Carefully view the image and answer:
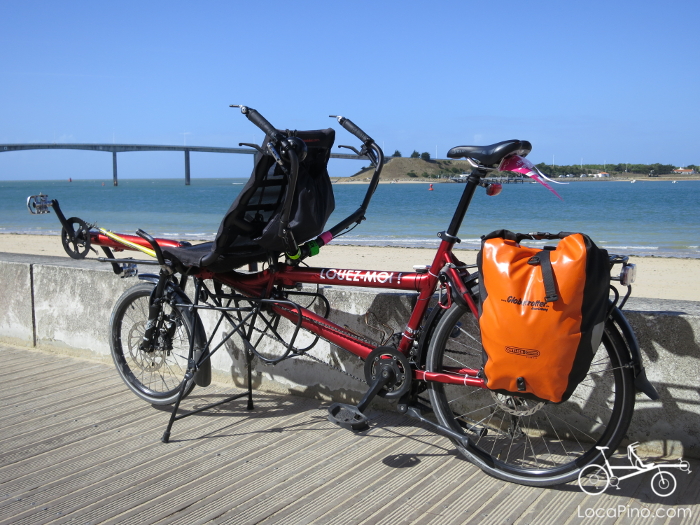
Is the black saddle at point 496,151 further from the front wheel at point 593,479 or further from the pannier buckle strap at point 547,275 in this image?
the front wheel at point 593,479

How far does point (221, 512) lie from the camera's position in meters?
2.39

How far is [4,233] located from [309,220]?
23.1m

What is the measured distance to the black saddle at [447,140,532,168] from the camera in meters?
2.54

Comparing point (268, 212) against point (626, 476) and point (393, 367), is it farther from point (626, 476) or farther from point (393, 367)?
point (626, 476)

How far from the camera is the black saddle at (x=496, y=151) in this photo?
2.54 meters

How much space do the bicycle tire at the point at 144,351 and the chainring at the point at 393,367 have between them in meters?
0.92

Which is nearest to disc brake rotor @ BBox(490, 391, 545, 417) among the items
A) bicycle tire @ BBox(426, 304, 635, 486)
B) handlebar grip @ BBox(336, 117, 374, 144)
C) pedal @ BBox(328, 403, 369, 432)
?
bicycle tire @ BBox(426, 304, 635, 486)

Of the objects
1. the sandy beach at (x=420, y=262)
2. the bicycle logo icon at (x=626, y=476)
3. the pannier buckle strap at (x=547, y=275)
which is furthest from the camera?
the sandy beach at (x=420, y=262)

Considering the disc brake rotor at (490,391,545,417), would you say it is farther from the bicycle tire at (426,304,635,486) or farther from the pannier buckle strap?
the pannier buckle strap

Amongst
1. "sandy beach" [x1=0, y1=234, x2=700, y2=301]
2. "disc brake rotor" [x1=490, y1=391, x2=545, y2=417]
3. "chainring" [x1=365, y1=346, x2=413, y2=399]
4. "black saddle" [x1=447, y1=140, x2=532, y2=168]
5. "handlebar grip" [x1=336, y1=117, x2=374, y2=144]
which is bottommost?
"sandy beach" [x1=0, y1=234, x2=700, y2=301]

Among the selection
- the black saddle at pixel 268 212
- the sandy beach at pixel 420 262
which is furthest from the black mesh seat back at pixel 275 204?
the sandy beach at pixel 420 262

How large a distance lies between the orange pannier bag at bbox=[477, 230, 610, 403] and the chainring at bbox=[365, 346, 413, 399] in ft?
1.56

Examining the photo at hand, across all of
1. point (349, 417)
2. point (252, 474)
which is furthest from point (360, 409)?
point (252, 474)

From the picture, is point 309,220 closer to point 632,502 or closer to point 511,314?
point 511,314
